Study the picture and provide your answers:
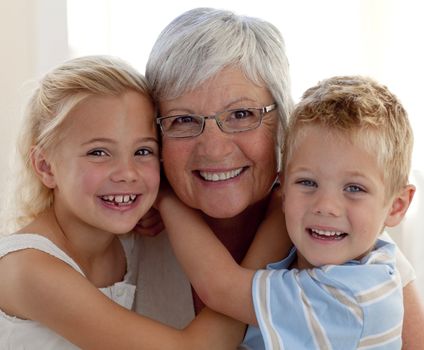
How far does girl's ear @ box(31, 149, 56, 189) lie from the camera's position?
6.63ft

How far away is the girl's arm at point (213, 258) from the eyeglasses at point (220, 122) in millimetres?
209

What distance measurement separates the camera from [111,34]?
3.28 meters

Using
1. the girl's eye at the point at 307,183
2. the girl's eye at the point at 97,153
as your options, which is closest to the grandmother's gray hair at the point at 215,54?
the girl's eye at the point at 97,153

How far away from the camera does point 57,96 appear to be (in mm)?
1970

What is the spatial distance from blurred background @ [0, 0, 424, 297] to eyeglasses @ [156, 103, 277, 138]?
1.36 m

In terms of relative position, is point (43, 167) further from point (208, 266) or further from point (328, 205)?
point (328, 205)

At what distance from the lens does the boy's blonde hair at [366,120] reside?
167cm

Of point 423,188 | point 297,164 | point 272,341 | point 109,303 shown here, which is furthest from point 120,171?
point 423,188

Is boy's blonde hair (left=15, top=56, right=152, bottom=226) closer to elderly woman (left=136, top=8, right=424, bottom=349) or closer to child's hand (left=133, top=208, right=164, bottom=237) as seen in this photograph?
elderly woman (left=136, top=8, right=424, bottom=349)

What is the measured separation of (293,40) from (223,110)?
4.87 ft

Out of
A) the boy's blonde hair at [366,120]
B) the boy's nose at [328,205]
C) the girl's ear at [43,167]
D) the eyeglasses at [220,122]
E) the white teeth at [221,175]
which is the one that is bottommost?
the girl's ear at [43,167]

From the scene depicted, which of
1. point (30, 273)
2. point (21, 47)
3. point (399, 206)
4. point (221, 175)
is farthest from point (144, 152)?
point (21, 47)

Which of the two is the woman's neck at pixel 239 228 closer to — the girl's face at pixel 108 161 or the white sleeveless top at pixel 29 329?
the girl's face at pixel 108 161

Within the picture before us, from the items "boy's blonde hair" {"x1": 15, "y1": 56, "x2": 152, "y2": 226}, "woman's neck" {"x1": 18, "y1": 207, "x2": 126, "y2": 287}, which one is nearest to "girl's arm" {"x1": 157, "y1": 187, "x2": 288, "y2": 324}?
"woman's neck" {"x1": 18, "y1": 207, "x2": 126, "y2": 287}
